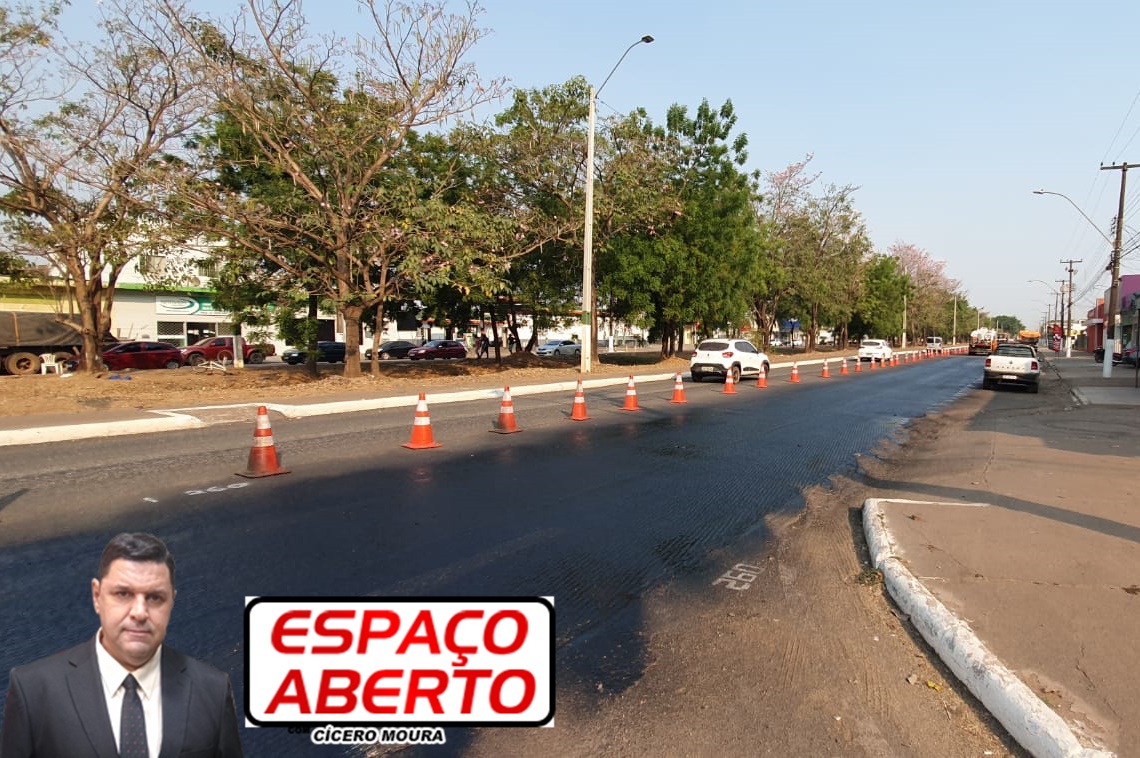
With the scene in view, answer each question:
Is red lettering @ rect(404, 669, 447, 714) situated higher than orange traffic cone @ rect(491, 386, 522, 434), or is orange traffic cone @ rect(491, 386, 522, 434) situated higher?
red lettering @ rect(404, 669, 447, 714)

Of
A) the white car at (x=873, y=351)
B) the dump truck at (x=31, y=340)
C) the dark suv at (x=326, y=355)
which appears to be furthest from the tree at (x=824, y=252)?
the dump truck at (x=31, y=340)

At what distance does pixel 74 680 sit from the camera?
1.47m

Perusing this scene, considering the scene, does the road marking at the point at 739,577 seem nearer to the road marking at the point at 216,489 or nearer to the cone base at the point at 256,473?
the road marking at the point at 216,489

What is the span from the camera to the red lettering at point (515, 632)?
2.03 metres

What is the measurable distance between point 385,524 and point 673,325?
32.7 m

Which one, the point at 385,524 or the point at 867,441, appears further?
the point at 867,441

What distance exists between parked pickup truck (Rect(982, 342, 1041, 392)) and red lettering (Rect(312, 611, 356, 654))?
25.5 meters

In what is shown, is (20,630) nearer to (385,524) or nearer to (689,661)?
(385,524)

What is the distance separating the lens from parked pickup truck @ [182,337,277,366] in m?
34.5

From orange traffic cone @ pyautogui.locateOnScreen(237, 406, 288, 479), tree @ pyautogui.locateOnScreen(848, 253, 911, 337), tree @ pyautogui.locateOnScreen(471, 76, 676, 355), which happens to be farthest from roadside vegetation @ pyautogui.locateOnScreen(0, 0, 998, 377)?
tree @ pyautogui.locateOnScreen(848, 253, 911, 337)

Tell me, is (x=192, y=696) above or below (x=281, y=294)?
below

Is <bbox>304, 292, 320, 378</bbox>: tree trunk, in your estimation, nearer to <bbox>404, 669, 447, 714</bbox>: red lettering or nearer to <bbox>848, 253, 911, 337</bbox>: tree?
<bbox>404, 669, 447, 714</bbox>: red lettering

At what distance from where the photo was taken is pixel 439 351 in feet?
142

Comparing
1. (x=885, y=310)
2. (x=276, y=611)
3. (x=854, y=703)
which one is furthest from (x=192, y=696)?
(x=885, y=310)
